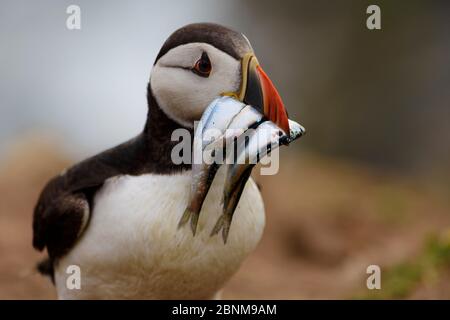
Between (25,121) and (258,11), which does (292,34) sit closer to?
(258,11)

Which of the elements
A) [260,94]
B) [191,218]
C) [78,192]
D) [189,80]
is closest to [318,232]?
[78,192]

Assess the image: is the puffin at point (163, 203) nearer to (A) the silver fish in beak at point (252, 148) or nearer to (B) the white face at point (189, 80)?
(B) the white face at point (189, 80)

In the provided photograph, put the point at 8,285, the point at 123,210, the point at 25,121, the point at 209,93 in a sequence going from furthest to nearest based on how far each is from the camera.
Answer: the point at 25,121
the point at 8,285
the point at 123,210
the point at 209,93

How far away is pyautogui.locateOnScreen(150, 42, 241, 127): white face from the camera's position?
172 inches

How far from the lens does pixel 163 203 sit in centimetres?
471

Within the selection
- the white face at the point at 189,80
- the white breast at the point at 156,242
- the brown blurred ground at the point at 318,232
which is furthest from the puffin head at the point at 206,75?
the brown blurred ground at the point at 318,232

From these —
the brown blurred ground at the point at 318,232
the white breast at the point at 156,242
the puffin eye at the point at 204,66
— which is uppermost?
the puffin eye at the point at 204,66

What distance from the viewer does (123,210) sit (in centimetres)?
475

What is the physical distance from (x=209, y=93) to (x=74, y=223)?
4.02 feet

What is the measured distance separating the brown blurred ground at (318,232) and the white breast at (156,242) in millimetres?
1591

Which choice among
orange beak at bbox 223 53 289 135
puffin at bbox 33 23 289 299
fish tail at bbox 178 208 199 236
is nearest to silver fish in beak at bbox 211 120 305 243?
orange beak at bbox 223 53 289 135

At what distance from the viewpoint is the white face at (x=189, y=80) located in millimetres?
4371

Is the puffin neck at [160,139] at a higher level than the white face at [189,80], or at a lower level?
lower

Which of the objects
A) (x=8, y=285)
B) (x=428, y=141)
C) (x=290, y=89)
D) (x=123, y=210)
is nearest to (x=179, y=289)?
(x=123, y=210)
